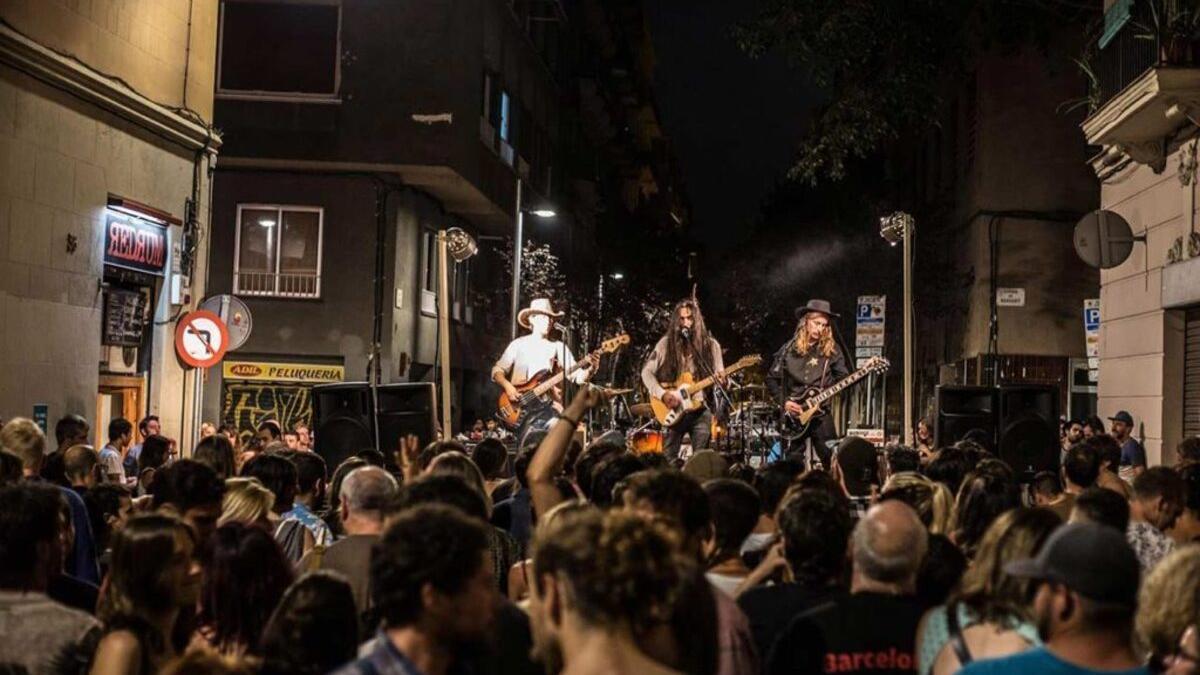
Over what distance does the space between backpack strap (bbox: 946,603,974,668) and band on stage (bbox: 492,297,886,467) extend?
11.3 metres

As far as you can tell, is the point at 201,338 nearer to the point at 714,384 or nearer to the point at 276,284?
the point at 714,384

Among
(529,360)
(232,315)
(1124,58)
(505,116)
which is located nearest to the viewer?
(529,360)

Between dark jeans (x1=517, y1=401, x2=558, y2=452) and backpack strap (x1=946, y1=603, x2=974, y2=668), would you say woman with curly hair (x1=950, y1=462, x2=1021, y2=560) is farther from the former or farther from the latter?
dark jeans (x1=517, y1=401, x2=558, y2=452)

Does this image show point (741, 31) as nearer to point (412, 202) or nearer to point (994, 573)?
point (412, 202)

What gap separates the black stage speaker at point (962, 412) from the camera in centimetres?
1529

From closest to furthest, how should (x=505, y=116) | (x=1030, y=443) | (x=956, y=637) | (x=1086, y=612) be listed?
1. (x=1086, y=612)
2. (x=956, y=637)
3. (x=1030, y=443)
4. (x=505, y=116)

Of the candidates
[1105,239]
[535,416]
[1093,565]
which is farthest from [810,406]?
[1093,565]

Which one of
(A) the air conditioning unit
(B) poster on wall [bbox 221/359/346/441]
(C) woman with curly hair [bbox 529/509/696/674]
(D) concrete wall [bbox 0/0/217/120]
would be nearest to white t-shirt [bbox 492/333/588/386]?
(A) the air conditioning unit

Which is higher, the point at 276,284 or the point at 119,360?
the point at 276,284

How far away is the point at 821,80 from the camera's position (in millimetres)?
21516

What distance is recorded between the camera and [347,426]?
1460 cm

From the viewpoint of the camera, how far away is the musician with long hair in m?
17.6

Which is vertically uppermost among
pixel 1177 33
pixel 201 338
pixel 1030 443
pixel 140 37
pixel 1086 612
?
pixel 140 37

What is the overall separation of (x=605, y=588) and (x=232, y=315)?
56.2 feet
